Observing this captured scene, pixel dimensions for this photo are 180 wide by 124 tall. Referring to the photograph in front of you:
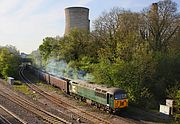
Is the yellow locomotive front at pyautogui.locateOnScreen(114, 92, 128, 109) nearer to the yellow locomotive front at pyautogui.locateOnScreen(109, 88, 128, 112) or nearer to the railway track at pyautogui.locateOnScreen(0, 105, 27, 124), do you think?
the yellow locomotive front at pyautogui.locateOnScreen(109, 88, 128, 112)

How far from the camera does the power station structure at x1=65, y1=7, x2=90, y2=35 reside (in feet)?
185

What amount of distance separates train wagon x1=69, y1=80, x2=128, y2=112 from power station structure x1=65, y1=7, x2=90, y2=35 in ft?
95.3

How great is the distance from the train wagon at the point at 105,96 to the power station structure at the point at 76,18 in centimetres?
2904

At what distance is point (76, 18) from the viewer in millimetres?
56750

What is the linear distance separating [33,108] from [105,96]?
742 centimetres

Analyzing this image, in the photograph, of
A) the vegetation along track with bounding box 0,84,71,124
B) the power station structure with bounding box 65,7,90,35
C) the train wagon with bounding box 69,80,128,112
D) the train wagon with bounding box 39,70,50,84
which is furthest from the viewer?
the power station structure with bounding box 65,7,90,35

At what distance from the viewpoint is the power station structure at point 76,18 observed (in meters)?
56.5

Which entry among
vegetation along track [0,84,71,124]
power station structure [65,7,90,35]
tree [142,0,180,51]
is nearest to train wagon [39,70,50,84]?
vegetation along track [0,84,71,124]

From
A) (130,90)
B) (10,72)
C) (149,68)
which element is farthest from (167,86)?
(10,72)

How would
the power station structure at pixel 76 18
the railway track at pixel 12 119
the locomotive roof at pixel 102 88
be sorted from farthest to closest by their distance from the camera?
the power station structure at pixel 76 18 → the locomotive roof at pixel 102 88 → the railway track at pixel 12 119

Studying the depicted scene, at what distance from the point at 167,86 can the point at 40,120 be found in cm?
1743

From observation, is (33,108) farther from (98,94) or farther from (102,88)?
(102,88)

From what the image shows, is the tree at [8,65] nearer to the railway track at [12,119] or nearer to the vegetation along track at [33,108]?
the vegetation along track at [33,108]

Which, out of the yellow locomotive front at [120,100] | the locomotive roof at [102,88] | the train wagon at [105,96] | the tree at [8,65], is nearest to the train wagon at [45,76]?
the tree at [8,65]
